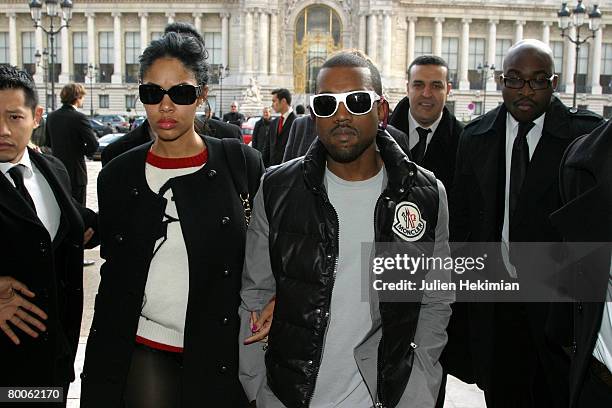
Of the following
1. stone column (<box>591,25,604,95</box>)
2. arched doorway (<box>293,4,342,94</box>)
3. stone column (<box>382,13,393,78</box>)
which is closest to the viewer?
stone column (<box>382,13,393,78</box>)

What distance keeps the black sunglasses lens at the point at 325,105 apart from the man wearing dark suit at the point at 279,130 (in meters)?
7.63

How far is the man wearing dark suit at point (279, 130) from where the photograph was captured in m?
10.1

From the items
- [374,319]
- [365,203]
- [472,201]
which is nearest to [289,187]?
[365,203]

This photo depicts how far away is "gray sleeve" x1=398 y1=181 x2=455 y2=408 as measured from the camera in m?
2.36

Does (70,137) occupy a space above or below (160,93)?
above

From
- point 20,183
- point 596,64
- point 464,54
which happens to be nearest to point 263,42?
point 464,54

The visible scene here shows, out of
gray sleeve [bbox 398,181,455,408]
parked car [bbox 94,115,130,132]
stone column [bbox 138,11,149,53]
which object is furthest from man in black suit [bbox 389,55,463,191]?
stone column [bbox 138,11,149,53]

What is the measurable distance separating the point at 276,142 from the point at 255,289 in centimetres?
778

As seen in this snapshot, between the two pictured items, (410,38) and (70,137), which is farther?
(410,38)

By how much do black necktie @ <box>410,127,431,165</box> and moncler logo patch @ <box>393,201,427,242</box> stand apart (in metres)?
2.50

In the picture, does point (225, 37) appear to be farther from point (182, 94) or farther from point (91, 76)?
point (182, 94)

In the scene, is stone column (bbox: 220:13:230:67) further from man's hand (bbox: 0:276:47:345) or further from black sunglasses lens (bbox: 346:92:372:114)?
black sunglasses lens (bbox: 346:92:372:114)

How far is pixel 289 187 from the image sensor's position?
8.08 ft

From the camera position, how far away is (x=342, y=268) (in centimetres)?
237
